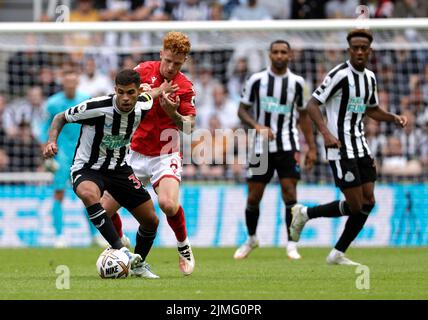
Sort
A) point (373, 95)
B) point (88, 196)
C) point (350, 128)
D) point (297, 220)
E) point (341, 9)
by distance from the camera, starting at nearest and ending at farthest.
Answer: point (88, 196) → point (350, 128) → point (373, 95) → point (297, 220) → point (341, 9)

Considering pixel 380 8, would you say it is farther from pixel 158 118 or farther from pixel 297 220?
pixel 158 118

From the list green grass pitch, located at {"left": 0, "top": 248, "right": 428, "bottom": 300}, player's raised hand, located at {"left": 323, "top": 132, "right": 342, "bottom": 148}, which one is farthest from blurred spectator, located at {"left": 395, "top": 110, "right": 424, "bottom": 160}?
player's raised hand, located at {"left": 323, "top": 132, "right": 342, "bottom": 148}

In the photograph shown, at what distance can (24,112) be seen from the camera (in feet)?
55.1

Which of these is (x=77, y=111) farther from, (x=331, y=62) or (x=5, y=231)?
(x=331, y=62)

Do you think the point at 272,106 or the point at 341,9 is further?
the point at 341,9

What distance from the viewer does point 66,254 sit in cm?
1280

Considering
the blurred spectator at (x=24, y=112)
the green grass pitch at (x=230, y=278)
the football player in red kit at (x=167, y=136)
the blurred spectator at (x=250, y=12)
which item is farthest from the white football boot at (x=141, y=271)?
the blurred spectator at (x=250, y=12)

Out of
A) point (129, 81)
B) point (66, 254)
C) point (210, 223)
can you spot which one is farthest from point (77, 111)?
point (210, 223)

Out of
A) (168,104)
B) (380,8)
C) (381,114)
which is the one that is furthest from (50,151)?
(380,8)

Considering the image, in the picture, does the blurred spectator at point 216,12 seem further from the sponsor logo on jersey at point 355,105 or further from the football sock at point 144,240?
the football sock at point 144,240

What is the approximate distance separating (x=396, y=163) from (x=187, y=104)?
7.16 m

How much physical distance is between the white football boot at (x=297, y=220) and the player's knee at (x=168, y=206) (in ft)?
9.24

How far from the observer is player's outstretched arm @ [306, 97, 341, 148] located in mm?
10320
